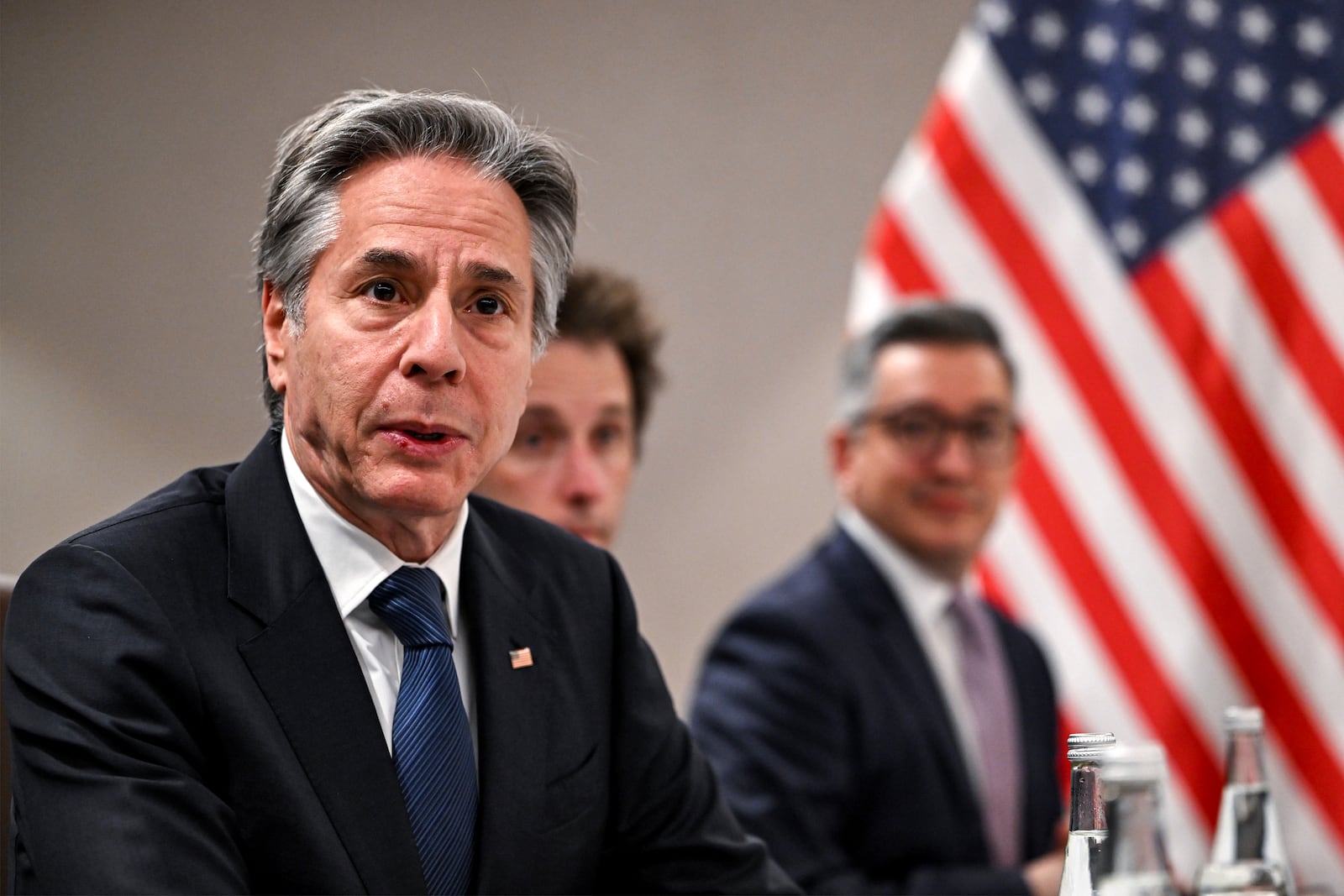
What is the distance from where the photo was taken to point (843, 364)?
313 cm

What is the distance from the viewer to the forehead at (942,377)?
9.69 ft

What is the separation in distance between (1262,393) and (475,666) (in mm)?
2520

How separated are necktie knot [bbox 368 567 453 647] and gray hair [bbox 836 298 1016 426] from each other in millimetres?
1760

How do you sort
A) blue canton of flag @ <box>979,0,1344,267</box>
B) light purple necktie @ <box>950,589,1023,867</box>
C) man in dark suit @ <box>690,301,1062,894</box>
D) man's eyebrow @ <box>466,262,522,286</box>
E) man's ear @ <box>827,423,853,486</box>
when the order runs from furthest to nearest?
blue canton of flag @ <box>979,0,1344,267</box> < man's ear @ <box>827,423,853,486</box> < light purple necktie @ <box>950,589,1023,867</box> < man in dark suit @ <box>690,301,1062,894</box> < man's eyebrow @ <box>466,262,522,286</box>

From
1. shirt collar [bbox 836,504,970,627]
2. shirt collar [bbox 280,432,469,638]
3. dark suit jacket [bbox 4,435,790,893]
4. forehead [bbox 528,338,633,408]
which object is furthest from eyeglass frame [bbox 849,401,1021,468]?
shirt collar [bbox 280,432,469,638]

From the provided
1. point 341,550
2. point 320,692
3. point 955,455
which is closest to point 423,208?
point 341,550

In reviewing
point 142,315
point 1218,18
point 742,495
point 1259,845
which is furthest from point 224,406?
point 1218,18

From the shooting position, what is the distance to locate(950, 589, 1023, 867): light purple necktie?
2.65m

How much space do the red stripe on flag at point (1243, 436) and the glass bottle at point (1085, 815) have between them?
8.62ft

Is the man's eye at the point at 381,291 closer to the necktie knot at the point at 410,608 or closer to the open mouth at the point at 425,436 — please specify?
the open mouth at the point at 425,436

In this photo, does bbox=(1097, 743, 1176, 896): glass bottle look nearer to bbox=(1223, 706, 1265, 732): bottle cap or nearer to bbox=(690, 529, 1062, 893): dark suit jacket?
bbox=(1223, 706, 1265, 732): bottle cap

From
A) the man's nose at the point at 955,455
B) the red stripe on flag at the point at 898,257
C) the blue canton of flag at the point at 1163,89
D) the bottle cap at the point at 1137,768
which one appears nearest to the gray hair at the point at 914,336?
the man's nose at the point at 955,455

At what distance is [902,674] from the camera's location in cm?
266

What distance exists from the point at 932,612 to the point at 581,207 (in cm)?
150
